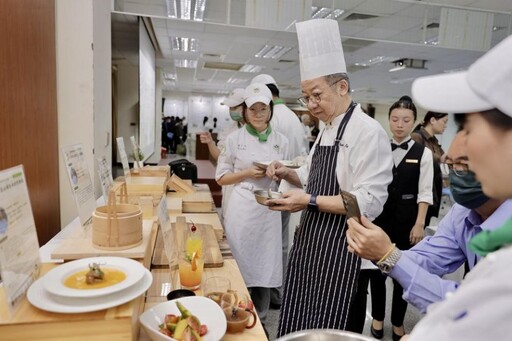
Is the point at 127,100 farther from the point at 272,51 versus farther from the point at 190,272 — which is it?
the point at 190,272

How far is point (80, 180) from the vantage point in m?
1.36

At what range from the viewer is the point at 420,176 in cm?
260

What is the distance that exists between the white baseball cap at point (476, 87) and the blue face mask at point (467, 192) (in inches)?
21.6

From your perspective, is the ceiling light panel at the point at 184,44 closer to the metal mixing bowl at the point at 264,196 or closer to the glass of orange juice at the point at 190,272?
the metal mixing bowl at the point at 264,196

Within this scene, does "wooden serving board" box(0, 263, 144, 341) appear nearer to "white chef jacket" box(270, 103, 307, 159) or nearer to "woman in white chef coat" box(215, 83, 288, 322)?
"woman in white chef coat" box(215, 83, 288, 322)

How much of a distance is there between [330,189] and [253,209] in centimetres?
83

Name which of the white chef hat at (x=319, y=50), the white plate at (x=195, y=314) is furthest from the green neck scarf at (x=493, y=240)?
the white chef hat at (x=319, y=50)

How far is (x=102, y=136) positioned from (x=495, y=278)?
2446 mm

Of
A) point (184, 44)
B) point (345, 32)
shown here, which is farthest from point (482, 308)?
point (184, 44)

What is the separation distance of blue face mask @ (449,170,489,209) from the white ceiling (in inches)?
169

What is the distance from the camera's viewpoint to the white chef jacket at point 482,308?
47 centimetres

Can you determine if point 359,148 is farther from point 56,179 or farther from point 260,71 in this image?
point 260,71

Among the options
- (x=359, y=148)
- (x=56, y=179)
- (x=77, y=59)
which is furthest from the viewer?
(x=77, y=59)

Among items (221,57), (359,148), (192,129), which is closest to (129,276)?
(359,148)
